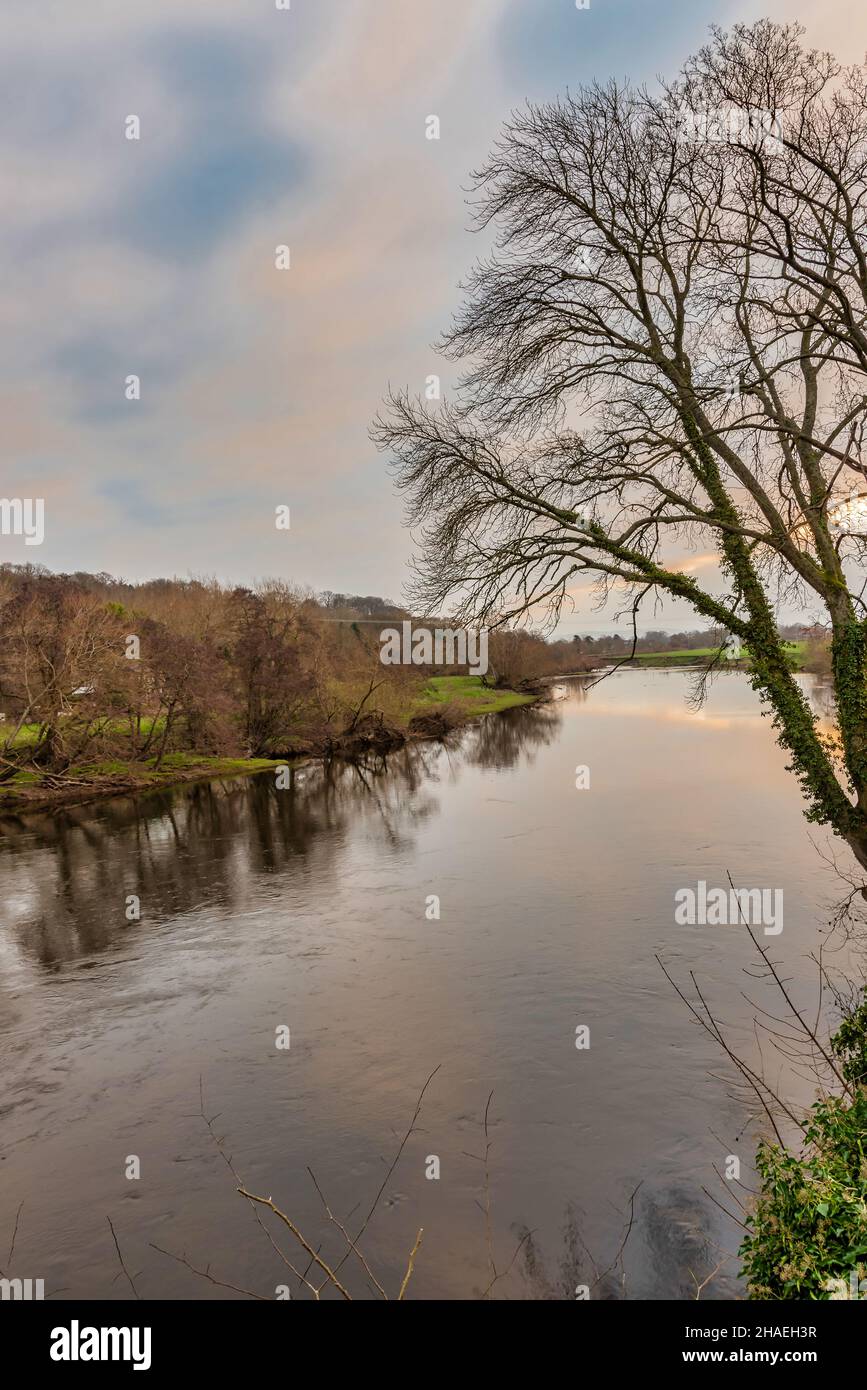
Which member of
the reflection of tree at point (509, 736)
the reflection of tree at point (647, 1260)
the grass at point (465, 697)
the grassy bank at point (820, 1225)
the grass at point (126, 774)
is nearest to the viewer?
the grassy bank at point (820, 1225)

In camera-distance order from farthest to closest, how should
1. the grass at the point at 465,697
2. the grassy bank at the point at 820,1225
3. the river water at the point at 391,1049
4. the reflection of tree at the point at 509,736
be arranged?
the grass at the point at 465,697, the reflection of tree at the point at 509,736, the river water at the point at 391,1049, the grassy bank at the point at 820,1225

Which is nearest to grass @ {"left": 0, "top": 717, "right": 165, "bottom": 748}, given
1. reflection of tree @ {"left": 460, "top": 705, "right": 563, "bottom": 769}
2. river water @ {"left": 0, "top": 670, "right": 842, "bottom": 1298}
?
river water @ {"left": 0, "top": 670, "right": 842, "bottom": 1298}

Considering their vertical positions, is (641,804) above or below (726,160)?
below

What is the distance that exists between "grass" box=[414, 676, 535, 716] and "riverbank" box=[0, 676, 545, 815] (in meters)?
0.21

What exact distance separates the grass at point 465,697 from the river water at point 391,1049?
96.7 ft

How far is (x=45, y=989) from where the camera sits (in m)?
13.4

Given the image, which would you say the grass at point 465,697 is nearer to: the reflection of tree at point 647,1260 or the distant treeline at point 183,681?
the distant treeline at point 183,681

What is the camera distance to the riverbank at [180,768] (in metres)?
31.1

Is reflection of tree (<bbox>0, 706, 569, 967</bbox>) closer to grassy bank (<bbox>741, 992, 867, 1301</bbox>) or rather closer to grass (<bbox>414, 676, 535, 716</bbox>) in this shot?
grassy bank (<bbox>741, 992, 867, 1301</bbox>)

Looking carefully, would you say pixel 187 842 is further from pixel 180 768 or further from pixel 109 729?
pixel 180 768

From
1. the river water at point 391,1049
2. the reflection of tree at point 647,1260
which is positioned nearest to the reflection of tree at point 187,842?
the river water at point 391,1049
